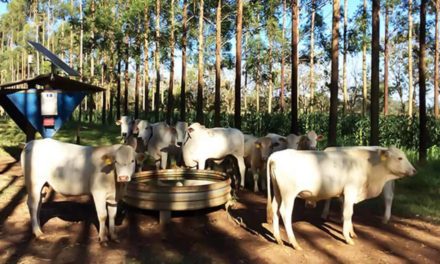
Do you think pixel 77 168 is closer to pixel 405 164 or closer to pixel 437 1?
pixel 405 164

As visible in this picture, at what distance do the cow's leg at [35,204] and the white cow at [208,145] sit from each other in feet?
14.2

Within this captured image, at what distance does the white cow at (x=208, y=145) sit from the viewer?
10.5 metres

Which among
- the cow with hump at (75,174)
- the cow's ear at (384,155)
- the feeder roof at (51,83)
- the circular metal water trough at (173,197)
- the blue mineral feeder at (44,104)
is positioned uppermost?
the feeder roof at (51,83)

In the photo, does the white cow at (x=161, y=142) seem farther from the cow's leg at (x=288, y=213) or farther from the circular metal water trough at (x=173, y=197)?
the cow's leg at (x=288, y=213)

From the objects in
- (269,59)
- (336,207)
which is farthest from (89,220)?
(269,59)

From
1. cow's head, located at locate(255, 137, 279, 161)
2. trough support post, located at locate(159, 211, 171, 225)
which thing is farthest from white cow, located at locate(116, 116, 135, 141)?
trough support post, located at locate(159, 211, 171, 225)

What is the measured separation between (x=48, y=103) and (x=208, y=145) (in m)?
4.47

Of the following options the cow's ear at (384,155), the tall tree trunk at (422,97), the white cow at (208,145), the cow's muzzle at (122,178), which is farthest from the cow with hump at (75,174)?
the tall tree trunk at (422,97)

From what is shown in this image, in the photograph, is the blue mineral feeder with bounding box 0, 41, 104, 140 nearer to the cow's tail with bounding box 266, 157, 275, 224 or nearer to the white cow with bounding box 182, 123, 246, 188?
the white cow with bounding box 182, 123, 246, 188

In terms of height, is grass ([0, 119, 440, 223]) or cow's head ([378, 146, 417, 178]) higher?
cow's head ([378, 146, 417, 178])

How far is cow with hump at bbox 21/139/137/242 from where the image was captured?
6418 millimetres

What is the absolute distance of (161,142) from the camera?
11227mm

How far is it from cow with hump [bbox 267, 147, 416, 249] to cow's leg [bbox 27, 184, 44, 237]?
11.3 ft

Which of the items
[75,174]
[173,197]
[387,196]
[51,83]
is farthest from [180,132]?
[387,196]
